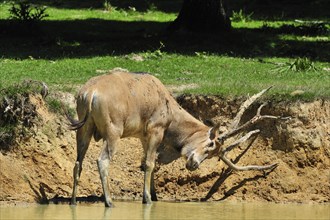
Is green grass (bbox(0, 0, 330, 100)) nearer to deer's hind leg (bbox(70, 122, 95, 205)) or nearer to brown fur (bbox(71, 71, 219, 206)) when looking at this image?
brown fur (bbox(71, 71, 219, 206))


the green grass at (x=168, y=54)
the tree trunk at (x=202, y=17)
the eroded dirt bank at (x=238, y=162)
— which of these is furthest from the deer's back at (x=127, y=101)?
the tree trunk at (x=202, y=17)

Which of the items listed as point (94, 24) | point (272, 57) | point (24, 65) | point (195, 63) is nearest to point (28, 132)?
point (24, 65)

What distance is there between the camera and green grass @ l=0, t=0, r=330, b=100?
20.8m

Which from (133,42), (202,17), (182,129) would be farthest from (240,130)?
(202,17)

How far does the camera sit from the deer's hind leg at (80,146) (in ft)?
55.1

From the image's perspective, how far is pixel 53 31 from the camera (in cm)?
2825

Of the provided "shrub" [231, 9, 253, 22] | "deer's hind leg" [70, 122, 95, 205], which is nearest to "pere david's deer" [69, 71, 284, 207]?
"deer's hind leg" [70, 122, 95, 205]

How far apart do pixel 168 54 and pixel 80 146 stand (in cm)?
806

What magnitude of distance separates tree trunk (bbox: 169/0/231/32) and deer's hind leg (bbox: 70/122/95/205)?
34.6 ft

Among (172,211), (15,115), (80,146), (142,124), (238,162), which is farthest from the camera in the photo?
A: (238,162)

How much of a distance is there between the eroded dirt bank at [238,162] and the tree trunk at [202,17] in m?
8.26

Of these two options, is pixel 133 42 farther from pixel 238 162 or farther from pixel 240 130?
pixel 240 130

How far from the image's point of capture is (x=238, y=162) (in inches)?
736

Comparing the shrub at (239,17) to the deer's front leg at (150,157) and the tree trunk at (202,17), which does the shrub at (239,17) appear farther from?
the deer's front leg at (150,157)
